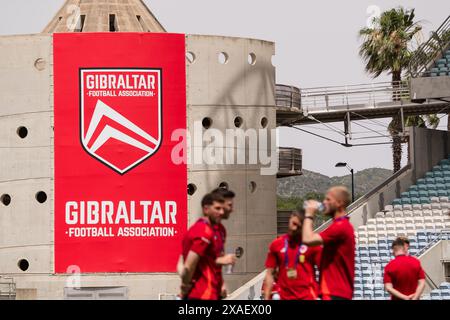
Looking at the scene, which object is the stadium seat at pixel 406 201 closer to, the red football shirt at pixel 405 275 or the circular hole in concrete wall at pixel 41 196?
the circular hole in concrete wall at pixel 41 196

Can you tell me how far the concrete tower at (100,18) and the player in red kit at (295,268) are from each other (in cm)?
3462

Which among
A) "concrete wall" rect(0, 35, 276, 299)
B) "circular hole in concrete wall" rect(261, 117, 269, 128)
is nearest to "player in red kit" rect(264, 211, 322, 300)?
"concrete wall" rect(0, 35, 276, 299)

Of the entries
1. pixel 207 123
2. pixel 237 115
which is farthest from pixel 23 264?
pixel 237 115

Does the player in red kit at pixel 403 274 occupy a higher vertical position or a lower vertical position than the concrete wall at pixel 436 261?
higher

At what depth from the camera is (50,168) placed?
44.8 metres

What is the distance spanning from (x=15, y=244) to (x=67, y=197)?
2.52m

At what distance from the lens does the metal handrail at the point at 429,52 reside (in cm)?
4619

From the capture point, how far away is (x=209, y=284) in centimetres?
1619

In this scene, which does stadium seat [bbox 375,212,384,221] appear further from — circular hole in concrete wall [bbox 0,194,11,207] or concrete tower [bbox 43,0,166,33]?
circular hole in concrete wall [bbox 0,194,11,207]

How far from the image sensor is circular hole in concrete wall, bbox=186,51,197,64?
4581cm

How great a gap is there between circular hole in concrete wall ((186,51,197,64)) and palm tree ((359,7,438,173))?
49.1 feet

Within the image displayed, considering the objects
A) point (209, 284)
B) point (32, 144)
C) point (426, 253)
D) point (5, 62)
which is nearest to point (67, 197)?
point (32, 144)

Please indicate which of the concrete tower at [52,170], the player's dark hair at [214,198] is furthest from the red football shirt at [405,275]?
the concrete tower at [52,170]
